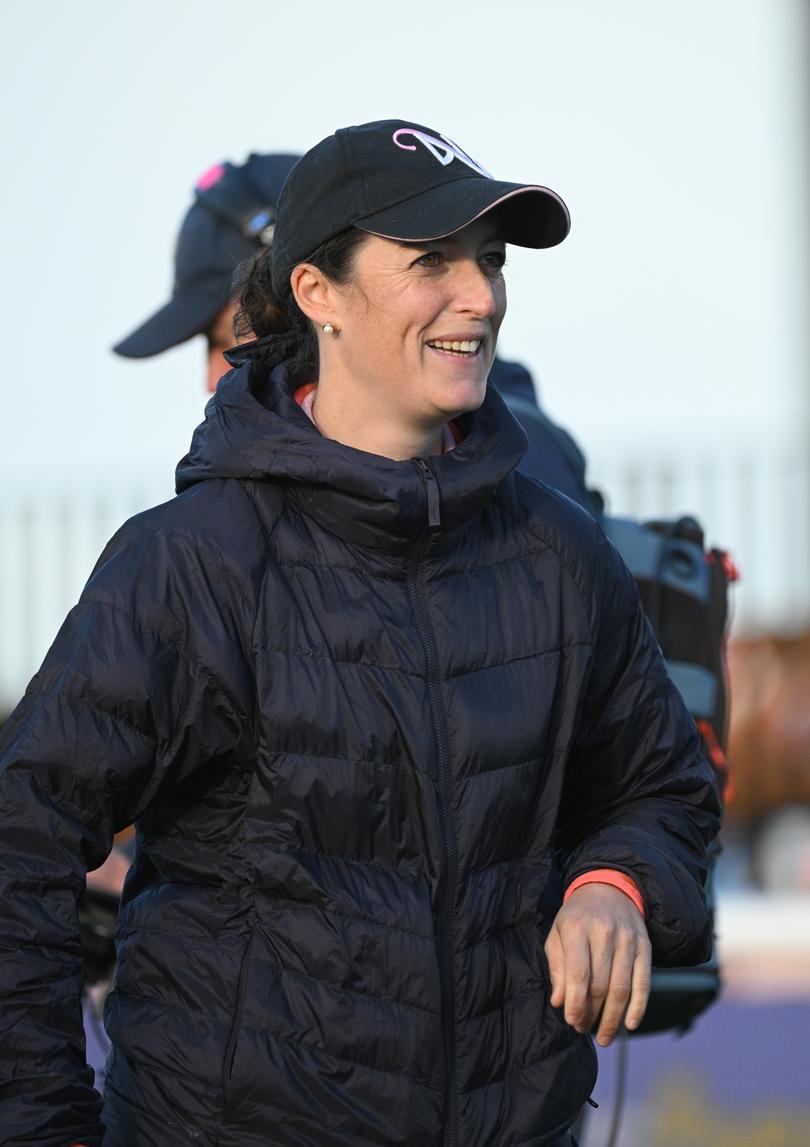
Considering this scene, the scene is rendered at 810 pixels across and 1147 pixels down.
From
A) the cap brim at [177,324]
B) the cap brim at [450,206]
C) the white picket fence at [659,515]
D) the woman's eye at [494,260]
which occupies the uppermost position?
the cap brim at [450,206]

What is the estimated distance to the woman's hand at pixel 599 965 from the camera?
2.30 metres

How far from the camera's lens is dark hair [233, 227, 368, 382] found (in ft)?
8.30

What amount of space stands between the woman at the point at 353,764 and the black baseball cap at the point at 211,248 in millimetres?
1169

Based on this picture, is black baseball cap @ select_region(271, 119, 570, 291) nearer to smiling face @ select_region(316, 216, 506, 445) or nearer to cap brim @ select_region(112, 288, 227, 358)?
smiling face @ select_region(316, 216, 506, 445)

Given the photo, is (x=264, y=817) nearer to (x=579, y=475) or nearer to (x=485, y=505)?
(x=485, y=505)

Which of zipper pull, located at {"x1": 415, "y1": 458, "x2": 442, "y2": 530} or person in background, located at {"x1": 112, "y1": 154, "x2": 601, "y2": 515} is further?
person in background, located at {"x1": 112, "y1": 154, "x2": 601, "y2": 515}

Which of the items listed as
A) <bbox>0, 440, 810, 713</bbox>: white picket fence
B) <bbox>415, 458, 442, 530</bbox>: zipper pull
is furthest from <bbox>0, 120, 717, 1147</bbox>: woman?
<bbox>0, 440, 810, 713</bbox>: white picket fence

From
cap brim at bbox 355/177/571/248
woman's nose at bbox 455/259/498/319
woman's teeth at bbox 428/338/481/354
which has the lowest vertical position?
woman's teeth at bbox 428/338/481/354

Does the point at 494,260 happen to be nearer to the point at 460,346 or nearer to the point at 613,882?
the point at 460,346

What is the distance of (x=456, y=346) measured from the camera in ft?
8.16

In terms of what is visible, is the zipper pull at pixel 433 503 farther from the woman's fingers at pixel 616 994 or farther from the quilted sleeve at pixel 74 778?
the woman's fingers at pixel 616 994

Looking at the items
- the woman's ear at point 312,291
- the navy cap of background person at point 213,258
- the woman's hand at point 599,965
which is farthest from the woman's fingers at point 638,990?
the navy cap of background person at point 213,258

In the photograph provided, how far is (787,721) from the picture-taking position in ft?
34.6

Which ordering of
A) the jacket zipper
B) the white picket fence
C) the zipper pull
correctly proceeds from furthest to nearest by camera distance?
the white picket fence
the zipper pull
the jacket zipper
